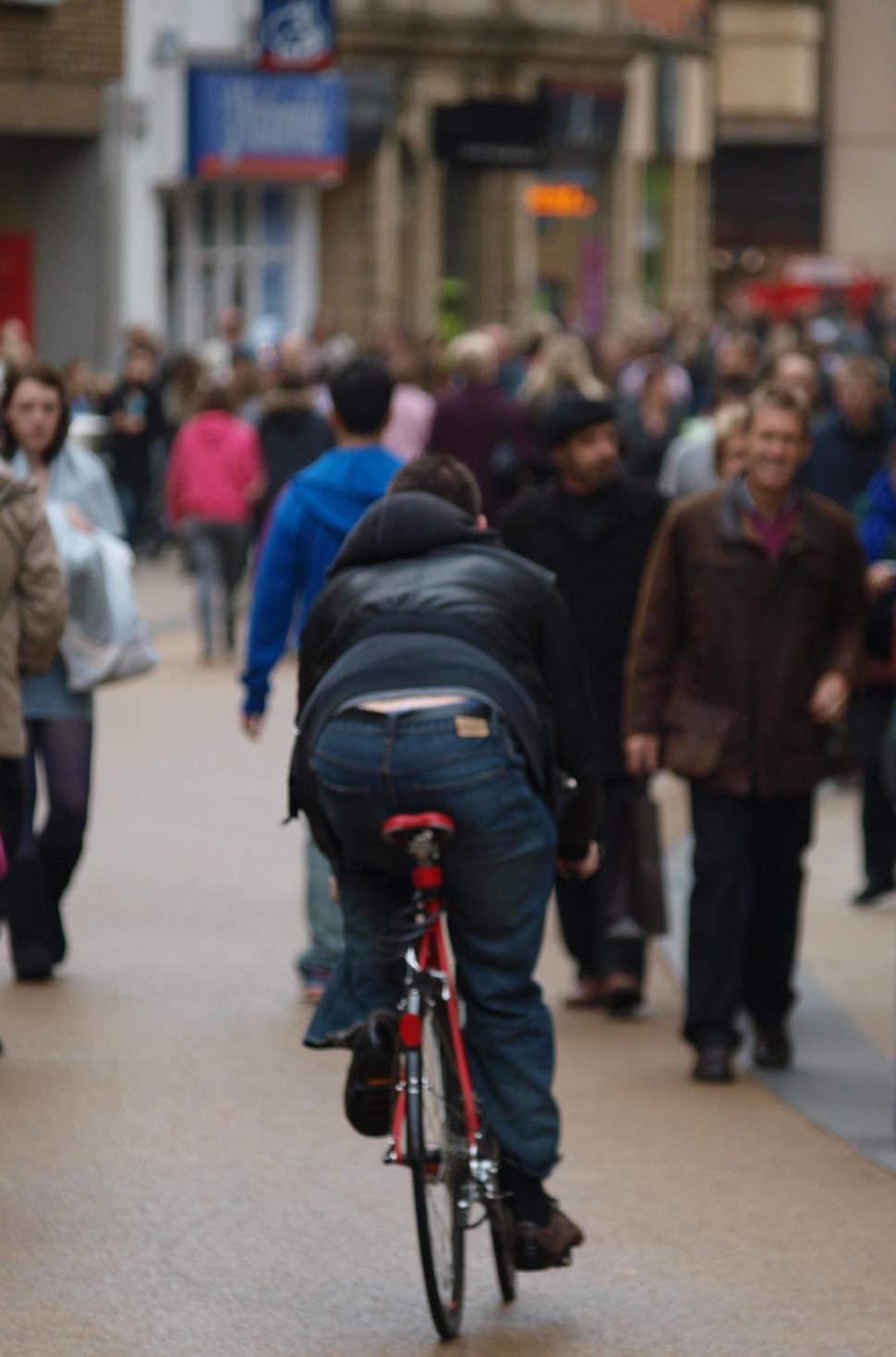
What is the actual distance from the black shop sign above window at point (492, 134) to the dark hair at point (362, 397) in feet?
119

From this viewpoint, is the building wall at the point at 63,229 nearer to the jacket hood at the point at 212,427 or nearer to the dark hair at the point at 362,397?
the jacket hood at the point at 212,427

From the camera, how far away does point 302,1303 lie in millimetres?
6020

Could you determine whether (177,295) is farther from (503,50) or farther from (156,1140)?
(156,1140)

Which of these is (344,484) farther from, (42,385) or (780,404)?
(780,404)

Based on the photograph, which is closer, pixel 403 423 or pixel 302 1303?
pixel 302 1303

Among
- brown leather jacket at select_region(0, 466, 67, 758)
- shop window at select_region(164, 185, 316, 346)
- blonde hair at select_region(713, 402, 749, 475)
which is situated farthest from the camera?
shop window at select_region(164, 185, 316, 346)

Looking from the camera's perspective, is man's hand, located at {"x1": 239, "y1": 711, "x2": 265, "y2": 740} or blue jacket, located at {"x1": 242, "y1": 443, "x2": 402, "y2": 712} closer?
blue jacket, located at {"x1": 242, "y1": 443, "x2": 402, "y2": 712}

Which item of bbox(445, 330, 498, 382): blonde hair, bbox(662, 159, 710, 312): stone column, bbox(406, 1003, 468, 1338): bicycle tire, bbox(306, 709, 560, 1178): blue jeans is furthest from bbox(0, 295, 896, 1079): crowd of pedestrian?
bbox(662, 159, 710, 312): stone column

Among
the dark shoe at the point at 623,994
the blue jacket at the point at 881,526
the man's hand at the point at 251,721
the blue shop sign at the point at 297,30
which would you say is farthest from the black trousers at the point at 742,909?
the blue shop sign at the point at 297,30

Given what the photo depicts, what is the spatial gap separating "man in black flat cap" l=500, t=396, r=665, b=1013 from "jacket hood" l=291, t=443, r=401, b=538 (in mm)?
527

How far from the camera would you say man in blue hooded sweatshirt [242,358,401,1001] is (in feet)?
28.3

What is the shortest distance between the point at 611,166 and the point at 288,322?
13986mm

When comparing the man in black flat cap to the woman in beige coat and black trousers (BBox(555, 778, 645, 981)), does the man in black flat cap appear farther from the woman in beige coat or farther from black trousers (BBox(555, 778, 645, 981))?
the woman in beige coat

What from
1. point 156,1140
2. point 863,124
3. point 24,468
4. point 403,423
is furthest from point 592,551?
point 863,124
